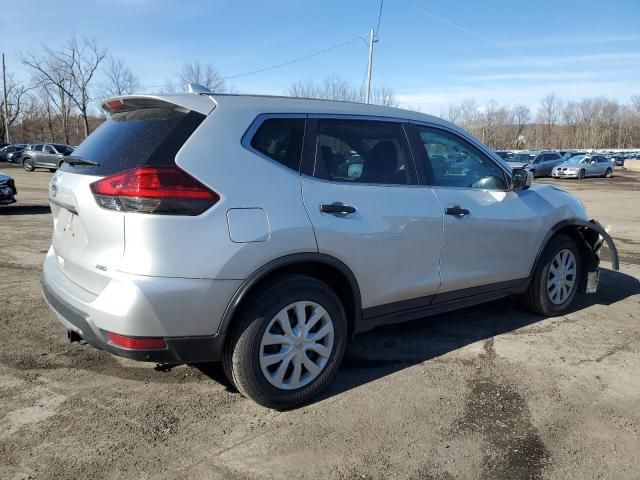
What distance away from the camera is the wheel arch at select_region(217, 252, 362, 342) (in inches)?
115

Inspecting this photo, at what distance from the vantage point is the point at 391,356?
409 centimetres

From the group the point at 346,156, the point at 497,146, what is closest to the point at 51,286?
the point at 346,156

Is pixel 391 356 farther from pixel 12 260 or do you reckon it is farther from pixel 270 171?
pixel 12 260

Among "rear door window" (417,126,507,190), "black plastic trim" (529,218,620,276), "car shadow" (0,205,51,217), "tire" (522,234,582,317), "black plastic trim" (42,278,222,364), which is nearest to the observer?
"black plastic trim" (42,278,222,364)

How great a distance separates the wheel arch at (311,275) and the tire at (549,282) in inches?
86.2

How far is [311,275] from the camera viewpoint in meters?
3.31

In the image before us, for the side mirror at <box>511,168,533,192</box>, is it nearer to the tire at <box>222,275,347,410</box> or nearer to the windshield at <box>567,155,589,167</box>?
the tire at <box>222,275,347,410</box>

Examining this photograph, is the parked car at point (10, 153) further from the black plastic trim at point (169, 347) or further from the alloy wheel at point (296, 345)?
the alloy wheel at point (296, 345)

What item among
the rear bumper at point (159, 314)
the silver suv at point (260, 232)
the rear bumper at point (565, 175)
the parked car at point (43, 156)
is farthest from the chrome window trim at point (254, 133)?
the rear bumper at point (565, 175)

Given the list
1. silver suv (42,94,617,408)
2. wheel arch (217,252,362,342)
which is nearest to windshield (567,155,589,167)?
silver suv (42,94,617,408)

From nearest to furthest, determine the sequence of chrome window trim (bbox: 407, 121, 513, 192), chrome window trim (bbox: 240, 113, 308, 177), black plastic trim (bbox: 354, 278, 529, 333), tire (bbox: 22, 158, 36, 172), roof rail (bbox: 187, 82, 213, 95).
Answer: chrome window trim (bbox: 240, 113, 308, 177) → roof rail (bbox: 187, 82, 213, 95) → black plastic trim (bbox: 354, 278, 529, 333) → chrome window trim (bbox: 407, 121, 513, 192) → tire (bbox: 22, 158, 36, 172)

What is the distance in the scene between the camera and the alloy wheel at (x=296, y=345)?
3115mm

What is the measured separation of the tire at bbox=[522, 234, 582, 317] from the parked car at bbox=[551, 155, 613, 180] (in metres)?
33.5

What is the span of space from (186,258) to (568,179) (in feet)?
123
